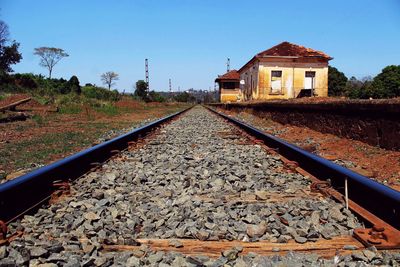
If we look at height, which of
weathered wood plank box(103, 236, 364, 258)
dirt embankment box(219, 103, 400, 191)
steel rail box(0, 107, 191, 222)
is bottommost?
dirt embankment box(219, 103, 400, 191)

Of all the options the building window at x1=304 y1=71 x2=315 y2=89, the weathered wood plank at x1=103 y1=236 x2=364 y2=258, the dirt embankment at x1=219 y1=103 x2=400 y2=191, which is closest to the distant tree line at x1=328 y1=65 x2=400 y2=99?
the building window at x1=304 y1=71 x2=315 y2=89

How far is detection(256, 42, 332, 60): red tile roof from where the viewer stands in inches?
1384

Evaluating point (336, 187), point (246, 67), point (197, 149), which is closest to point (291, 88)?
point (246, 67)

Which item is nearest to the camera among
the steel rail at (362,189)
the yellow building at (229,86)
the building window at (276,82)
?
the steel rail at (362,189)

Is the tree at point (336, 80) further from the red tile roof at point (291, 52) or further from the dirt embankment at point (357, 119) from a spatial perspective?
the dirt embankment at point (357, 119)

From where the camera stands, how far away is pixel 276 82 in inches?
1421

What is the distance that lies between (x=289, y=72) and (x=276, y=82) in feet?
4.64

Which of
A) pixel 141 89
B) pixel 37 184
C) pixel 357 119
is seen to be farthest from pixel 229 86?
pixel 37 184

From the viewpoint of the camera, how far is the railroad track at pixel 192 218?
2090mm

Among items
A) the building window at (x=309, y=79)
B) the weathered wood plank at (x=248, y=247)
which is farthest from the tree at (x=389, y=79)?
the weathered wood plank at (x=248, y=247)

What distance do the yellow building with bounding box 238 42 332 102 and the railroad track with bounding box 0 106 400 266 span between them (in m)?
31.8

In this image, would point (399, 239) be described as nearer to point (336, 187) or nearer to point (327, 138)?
point (336, 187)

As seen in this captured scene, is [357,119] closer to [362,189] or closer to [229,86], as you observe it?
[362,189]

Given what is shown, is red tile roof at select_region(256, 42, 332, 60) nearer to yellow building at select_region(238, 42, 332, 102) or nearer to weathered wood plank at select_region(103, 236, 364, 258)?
yellow building at select_region(238, 42, 332, 102)
